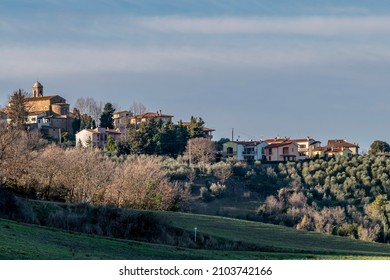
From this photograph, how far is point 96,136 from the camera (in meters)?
116

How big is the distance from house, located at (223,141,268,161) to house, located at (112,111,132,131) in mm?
17065

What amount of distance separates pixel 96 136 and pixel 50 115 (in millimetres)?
16745

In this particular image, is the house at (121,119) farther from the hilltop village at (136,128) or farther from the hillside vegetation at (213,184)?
the hillside vegetation at (213,184)

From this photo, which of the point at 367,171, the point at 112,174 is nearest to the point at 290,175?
the point at 367,171

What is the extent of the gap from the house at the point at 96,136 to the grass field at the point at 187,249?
213 ft

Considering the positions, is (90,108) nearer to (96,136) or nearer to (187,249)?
(96,136)

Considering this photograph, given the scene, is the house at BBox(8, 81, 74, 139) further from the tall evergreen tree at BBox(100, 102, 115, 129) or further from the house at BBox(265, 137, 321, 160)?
the house at BBox(265, 137, 321, 160)

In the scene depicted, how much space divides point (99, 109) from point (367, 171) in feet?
189

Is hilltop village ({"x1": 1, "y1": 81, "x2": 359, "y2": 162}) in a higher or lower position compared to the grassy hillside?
higher

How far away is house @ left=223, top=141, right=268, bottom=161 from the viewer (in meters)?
119

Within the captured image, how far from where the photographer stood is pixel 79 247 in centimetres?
2861

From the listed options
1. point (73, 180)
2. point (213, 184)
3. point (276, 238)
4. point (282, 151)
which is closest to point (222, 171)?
point (213, 184)

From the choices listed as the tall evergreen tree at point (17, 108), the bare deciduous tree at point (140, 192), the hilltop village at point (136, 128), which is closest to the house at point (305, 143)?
the hilltop village at point (136, 128)

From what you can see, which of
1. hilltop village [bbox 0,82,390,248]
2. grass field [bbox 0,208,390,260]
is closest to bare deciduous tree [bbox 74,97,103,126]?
hilltop village [bbox 0,82,390,248]
